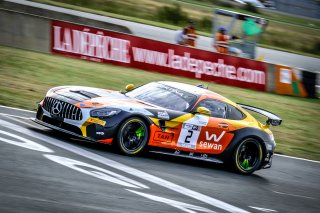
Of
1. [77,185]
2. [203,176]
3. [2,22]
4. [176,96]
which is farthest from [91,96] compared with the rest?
[2,22]

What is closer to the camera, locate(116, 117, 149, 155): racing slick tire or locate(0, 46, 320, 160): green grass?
locate(116, 117, 149, 155): racing slick tire

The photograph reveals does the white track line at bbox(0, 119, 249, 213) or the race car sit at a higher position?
the race car

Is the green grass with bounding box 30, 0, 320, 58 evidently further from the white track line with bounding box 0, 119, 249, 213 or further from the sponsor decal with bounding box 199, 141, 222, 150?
the white track line with bounding box 0, 119, 249, 213

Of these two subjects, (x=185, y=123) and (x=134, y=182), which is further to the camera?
(x=185, y=123)

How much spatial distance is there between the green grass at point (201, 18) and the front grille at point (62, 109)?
76.0ft

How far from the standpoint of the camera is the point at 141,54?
21.3 meters

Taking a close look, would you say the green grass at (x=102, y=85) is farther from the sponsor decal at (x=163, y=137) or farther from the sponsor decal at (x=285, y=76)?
the sponsor decal at (x=163, y=137)

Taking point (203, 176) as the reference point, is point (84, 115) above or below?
above

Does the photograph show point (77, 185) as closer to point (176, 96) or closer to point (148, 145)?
point (148, 145)

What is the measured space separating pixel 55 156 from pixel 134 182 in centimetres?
132

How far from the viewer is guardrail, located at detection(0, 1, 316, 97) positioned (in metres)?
19.8

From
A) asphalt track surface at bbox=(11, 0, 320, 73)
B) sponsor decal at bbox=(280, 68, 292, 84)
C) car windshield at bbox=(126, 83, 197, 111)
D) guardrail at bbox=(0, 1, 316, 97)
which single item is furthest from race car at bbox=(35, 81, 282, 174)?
asphalt track surface at bbox=(11, 0, 320, 73)

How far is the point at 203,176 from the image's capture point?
1106 cm

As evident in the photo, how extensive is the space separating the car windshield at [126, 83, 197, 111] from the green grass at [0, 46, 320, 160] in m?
3.47
